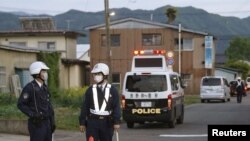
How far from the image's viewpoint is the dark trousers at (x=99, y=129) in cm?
1032

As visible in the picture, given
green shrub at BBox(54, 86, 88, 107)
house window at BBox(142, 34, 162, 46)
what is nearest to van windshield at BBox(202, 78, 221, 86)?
house window at BBox(142, 34, 162, 46)

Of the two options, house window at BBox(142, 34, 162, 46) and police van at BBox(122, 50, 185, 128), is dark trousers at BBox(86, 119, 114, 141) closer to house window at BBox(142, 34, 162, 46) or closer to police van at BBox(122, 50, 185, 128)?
police van at BBox(122, 50, 185, 128)

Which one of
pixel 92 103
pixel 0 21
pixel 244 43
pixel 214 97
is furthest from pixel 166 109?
pixel 0 21

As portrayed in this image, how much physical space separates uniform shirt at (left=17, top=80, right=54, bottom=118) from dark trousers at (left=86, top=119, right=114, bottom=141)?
2.53 feet

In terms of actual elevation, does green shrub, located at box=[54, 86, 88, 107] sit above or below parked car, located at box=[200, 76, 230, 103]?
above

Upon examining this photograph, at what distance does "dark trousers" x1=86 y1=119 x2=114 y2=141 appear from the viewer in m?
10.3

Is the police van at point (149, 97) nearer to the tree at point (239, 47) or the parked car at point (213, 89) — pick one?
the parked car at point (213, 89)

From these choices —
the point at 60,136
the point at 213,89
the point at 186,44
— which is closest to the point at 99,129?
the point at 60,136

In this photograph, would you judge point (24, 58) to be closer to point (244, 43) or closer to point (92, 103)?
point (92, 103)

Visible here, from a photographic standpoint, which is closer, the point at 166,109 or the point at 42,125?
the point at 42,125

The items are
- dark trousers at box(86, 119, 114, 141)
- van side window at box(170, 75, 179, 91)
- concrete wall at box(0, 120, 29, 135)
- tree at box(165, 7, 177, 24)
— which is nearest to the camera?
dark trousers at box(86, 119, 114, 141)

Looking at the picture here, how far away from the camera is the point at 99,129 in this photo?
1033 centimetres

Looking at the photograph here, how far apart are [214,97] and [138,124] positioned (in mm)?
23278

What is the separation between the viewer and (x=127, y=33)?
5941 centimetres
